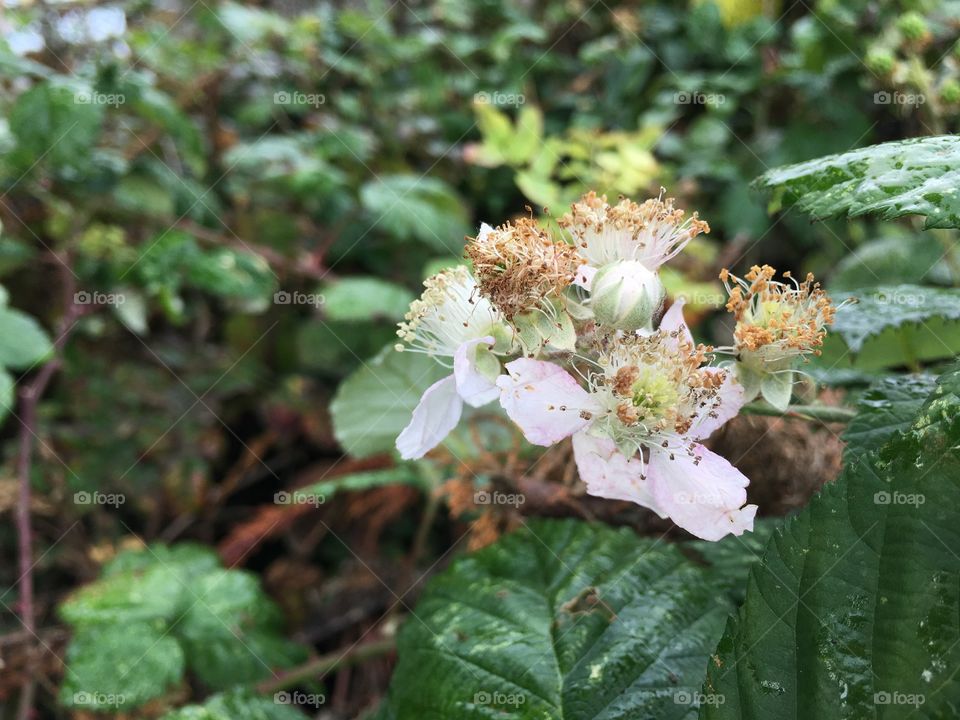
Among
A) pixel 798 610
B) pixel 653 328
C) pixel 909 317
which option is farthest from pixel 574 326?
pixel 909 317

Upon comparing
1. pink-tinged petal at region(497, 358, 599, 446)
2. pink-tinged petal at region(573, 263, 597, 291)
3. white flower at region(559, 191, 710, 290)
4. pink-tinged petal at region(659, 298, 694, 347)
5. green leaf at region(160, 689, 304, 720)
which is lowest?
green leaf at region(160, 689, 304, 720)

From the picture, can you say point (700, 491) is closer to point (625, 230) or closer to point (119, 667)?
point (625, 230)

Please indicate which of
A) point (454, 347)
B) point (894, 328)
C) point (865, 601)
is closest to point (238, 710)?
point (454, 347)

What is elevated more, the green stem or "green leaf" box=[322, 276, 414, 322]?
"green leaf" box=[322, 276, 414, 322]

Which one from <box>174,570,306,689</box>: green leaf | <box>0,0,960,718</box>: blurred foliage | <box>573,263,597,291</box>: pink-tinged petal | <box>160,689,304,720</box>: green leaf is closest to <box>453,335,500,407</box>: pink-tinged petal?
<box>573,263,597,291</box>: pink-tinged petal

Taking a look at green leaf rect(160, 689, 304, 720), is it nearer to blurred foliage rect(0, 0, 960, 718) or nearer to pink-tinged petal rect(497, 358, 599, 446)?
blurred foliage rect(0, 0, 960, 718)

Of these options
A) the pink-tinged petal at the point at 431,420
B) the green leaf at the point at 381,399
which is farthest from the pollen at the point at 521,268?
the green leaf at the point at 381,399

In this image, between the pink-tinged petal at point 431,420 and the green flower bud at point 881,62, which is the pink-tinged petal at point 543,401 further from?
the green flower bud at point 881,62
